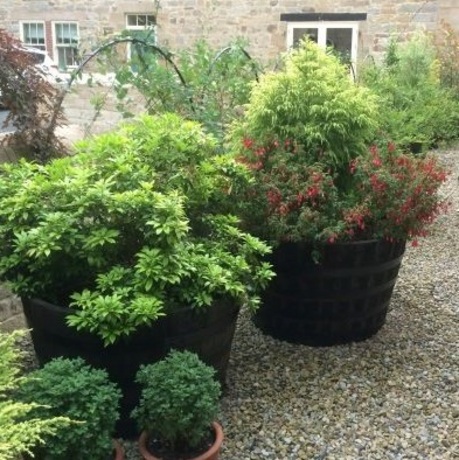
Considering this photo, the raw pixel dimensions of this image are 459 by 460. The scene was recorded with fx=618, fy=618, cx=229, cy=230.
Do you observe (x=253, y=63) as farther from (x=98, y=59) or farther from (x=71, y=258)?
(x=71, y=258)

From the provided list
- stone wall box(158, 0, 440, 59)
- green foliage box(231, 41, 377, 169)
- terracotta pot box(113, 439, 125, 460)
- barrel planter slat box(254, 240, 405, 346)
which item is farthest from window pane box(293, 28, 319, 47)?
terracotta pot box(113, 439, 125, 460)

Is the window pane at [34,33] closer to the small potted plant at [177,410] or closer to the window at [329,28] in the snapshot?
the window at [329,28]

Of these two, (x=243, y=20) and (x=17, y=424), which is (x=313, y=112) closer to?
(x=17, y=424)

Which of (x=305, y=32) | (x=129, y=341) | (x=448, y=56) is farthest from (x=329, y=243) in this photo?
(x=305, y=32)

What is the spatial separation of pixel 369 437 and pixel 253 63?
4.78 meters

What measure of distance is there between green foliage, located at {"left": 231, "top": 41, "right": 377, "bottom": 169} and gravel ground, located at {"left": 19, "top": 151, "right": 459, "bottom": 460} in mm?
1264

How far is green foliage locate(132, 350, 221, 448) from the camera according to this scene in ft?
8.66

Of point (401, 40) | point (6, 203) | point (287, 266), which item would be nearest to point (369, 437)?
point (287, 266)

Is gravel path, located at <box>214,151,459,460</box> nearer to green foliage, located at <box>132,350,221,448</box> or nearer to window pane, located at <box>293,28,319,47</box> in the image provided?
green foliage, located at <box>132,350,221,448</box>

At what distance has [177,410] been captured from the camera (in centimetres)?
264

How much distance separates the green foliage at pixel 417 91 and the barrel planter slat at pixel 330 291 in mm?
6441

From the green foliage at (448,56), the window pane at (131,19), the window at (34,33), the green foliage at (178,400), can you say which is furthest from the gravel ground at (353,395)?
the window at (34,33)

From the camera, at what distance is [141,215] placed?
9.66ft

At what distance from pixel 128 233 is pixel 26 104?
1868 millimetres
